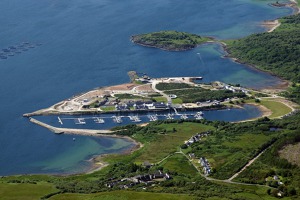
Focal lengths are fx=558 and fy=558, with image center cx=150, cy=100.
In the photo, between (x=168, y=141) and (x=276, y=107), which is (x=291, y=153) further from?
(x=276, y=107)

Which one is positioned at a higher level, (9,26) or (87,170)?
(9,26)

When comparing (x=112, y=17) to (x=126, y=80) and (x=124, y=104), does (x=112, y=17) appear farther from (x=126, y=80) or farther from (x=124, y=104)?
(x=124, y=104)

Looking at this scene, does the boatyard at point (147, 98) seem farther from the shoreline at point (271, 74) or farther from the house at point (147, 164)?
the house at point (147, 164)

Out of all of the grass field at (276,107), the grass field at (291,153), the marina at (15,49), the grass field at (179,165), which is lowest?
the grass field at (276,107)

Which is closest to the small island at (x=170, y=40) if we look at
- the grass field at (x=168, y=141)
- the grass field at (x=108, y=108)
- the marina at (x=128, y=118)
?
the grass field at (x=108, y=108)

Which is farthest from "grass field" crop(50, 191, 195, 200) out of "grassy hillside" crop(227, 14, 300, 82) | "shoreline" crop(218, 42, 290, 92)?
"grassy hillside" crop(227, 14, 300, 82)

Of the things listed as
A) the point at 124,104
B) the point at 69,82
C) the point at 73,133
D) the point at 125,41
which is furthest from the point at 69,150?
the point at 125,41

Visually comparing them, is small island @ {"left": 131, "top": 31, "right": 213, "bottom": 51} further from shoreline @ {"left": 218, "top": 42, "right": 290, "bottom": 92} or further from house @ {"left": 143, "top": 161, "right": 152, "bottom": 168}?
house @ {"left": 143, "top": 161, "right": 152, "bottom": 168}
